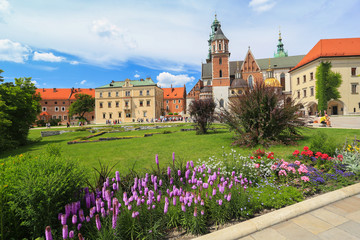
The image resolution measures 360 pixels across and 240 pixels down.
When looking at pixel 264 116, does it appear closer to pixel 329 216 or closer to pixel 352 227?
pixel 329 216

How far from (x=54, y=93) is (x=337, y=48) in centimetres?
9141

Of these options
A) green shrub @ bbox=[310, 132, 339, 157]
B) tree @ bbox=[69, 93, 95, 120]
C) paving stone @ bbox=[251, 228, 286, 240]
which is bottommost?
paving stone @ bbox=[251, 228, 286, 240]

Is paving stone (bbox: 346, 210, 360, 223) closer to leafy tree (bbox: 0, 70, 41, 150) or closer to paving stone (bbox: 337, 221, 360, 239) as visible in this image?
paving stone (bbox: 337, 221, 360, 239)

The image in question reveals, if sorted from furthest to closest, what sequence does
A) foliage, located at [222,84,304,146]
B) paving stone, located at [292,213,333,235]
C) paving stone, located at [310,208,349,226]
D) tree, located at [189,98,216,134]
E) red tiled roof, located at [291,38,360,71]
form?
1. red tiled roof, located at [291,38,360,71]
2. tree, located at [189,98,216,134]
3. foliage, located at [222,84,304,146]
4. paving stone, located at [310,208,349,226]
5. paving stone, located at [292,213,333,235]

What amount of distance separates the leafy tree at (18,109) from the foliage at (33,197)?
1375cm

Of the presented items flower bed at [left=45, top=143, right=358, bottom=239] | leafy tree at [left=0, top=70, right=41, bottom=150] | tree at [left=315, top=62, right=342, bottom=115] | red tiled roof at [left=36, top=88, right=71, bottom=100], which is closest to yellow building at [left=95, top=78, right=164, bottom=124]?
red tiled roof at [left=36, top=88, right=71, bottom=100]

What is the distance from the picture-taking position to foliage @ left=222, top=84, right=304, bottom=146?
28.6 feet

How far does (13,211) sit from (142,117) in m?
62.1

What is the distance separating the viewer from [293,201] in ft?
11.5

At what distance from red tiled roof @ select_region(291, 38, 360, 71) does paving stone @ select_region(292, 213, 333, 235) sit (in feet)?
155

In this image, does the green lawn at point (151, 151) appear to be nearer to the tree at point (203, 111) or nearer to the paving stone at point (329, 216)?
the paving stone at point (329, 216)

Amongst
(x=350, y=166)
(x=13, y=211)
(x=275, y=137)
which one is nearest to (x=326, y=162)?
(x=350, y=166)

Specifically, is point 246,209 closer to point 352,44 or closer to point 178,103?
point 352,44

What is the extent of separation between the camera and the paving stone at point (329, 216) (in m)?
2.84
